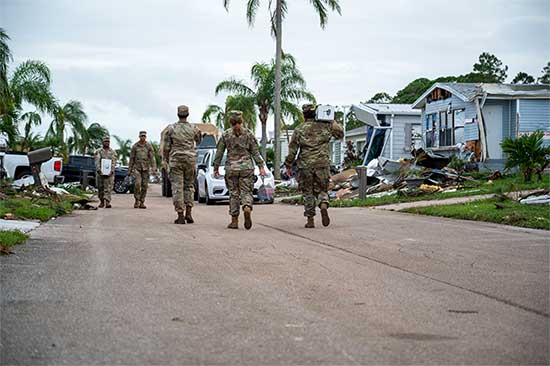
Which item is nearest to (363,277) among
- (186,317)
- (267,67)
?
(186,317)

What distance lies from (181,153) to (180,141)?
0.23 meters

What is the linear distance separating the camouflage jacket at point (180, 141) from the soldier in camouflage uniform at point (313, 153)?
2.25 meters

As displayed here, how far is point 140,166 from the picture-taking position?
2123cm

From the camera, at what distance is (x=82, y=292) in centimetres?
648

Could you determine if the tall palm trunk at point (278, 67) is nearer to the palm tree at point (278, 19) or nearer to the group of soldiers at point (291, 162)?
the palm tree at point (278, 19)

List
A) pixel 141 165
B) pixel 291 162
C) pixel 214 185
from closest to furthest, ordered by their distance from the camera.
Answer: pixel 291 162 → pixel 141 165 → pixel 214 185

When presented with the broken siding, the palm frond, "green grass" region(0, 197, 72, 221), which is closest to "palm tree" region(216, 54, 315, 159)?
the palm frond

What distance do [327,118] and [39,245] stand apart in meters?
5.64

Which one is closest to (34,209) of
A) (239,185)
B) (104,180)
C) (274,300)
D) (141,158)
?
(239,185)

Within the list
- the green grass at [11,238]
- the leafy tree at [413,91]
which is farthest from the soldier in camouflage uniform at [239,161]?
the leafy tree at [413,91]

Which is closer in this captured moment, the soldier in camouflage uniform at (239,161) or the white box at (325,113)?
the soldier in camouflage uniform at (239,161)

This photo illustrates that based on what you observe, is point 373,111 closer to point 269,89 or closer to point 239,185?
point 269,89

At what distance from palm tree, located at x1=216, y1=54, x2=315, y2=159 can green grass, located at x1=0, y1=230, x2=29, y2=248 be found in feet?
105

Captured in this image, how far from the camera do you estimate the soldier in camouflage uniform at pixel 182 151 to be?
48.9 ft
